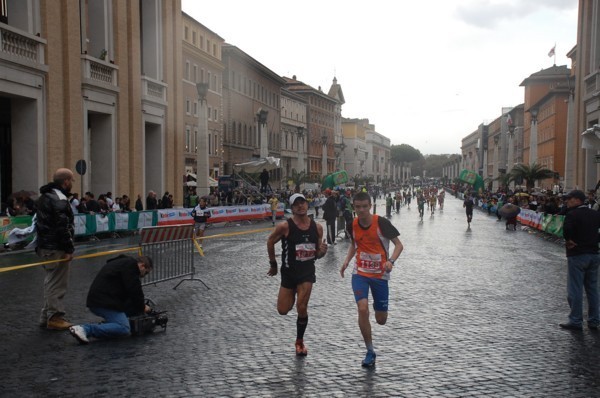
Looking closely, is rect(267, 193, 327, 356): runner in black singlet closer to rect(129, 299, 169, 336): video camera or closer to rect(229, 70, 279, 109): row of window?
rect(129, 299, 169, 336): video camera

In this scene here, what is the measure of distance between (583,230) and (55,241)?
689 cm

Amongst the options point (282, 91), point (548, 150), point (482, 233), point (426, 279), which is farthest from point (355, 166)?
point (426, 279)

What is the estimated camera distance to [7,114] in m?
27.3

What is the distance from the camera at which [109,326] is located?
823 cm

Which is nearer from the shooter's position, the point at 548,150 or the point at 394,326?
the point at 394,326

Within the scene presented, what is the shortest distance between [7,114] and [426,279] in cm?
1989

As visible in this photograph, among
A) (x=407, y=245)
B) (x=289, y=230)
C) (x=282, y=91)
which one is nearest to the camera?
(x=289, y=230)

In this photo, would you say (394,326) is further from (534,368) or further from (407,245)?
(407,245)

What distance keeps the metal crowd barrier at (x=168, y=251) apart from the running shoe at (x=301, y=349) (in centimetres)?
485

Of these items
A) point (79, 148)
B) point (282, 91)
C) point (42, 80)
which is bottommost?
point (79, 148)

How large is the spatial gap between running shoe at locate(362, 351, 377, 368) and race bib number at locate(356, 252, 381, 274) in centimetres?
84

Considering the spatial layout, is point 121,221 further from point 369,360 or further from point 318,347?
point 369,360

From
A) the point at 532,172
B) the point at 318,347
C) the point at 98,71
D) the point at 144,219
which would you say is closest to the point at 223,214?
the point at 144,219

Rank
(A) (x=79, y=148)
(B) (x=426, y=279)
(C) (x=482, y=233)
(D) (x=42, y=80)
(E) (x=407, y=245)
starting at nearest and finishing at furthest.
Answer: (B) (x=426, y=279), (E) (x=407, y=245), (D) (x=42, y=80), (A) (x=79, y=148), (C) (x=482, y=233)
